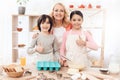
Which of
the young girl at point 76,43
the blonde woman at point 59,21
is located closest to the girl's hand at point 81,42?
the young girl at point 76,43

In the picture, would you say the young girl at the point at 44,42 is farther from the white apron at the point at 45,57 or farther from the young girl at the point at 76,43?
the young girl at the point at 76,43

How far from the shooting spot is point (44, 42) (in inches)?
78.5

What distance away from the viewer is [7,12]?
3.84m

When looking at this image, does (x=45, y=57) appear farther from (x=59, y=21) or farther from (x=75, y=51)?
(x=59, y=21)

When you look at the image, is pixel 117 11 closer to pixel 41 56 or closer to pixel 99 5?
pixel 99 5

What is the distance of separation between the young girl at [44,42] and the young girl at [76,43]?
11cm

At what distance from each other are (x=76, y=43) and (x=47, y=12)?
185 centimetres

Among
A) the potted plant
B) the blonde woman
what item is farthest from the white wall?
the blonde woman

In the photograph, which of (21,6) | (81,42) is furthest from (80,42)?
(21,6)

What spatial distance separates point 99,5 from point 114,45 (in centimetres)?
74

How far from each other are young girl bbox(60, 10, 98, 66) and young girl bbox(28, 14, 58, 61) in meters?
0.11

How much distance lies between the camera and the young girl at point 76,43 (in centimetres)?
196

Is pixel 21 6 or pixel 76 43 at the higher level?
pixel 21 6

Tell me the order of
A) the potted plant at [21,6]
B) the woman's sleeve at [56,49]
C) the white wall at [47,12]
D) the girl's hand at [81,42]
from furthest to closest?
the white wall at [47,12] → the potted plant at [21,6] → the woman's sleeve at [56,49] → the girl's hand at [81,42]
